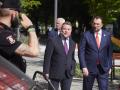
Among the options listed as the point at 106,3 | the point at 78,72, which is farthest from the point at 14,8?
the point at 106,3

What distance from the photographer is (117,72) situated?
1422 cm

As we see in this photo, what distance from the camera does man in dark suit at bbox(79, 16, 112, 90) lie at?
25.7ft

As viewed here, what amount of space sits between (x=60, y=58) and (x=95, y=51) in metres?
0.62

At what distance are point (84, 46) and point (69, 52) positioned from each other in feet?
1.10

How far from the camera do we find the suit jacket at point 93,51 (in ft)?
25.8

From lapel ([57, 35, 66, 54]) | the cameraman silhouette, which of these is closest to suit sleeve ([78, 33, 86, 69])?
lapel ([57, 35, 66, 54])

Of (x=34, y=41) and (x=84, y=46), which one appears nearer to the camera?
(x=34, y=41)

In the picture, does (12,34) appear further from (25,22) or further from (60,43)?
(60,43)

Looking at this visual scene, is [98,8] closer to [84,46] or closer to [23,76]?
[84,46]

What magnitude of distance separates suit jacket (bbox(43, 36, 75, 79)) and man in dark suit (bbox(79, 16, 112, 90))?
26cm

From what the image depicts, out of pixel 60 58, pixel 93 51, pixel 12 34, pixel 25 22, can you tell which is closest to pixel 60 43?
pixel 60 58

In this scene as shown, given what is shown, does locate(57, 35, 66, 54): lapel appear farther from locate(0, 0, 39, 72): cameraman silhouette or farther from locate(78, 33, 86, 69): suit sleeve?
locate(0, 0, 39, 72): cameraman silhouette

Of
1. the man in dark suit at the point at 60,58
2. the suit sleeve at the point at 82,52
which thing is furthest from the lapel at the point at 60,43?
the suit sleeve at the point at 82,52

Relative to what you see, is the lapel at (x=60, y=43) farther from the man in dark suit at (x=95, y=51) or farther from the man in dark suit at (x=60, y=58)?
the man in dark suit at (x=95, y=51)
